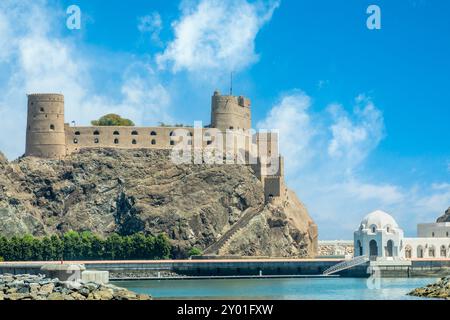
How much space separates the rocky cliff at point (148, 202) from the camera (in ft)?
372

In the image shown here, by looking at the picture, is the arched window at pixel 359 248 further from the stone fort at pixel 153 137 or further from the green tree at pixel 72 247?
the green tree at pixel 72 247

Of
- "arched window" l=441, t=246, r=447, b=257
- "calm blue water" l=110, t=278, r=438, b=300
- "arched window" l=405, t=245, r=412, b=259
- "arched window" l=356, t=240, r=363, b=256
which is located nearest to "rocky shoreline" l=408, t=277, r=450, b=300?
"calm blue water" l=110, t=278, r=438, b=300

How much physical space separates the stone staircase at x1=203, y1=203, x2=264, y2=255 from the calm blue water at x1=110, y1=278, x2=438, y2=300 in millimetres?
16345

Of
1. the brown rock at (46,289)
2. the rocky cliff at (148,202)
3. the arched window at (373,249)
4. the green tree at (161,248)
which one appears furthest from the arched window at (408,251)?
the brown rock at (46,289)

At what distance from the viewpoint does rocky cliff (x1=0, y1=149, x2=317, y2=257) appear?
11338cm

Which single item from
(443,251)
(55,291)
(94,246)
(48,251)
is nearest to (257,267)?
(94,246)

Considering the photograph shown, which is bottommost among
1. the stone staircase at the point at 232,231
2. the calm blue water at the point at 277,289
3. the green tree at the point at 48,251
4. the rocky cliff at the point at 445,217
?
the calm blue water at the point at 277,289

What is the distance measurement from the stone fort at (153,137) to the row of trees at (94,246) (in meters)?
14.5

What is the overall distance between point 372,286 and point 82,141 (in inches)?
2007

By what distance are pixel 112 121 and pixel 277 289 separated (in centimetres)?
6074

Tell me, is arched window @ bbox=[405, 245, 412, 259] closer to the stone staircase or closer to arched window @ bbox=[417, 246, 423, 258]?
arched window @ bbox=[417, 246, 423, 258]
